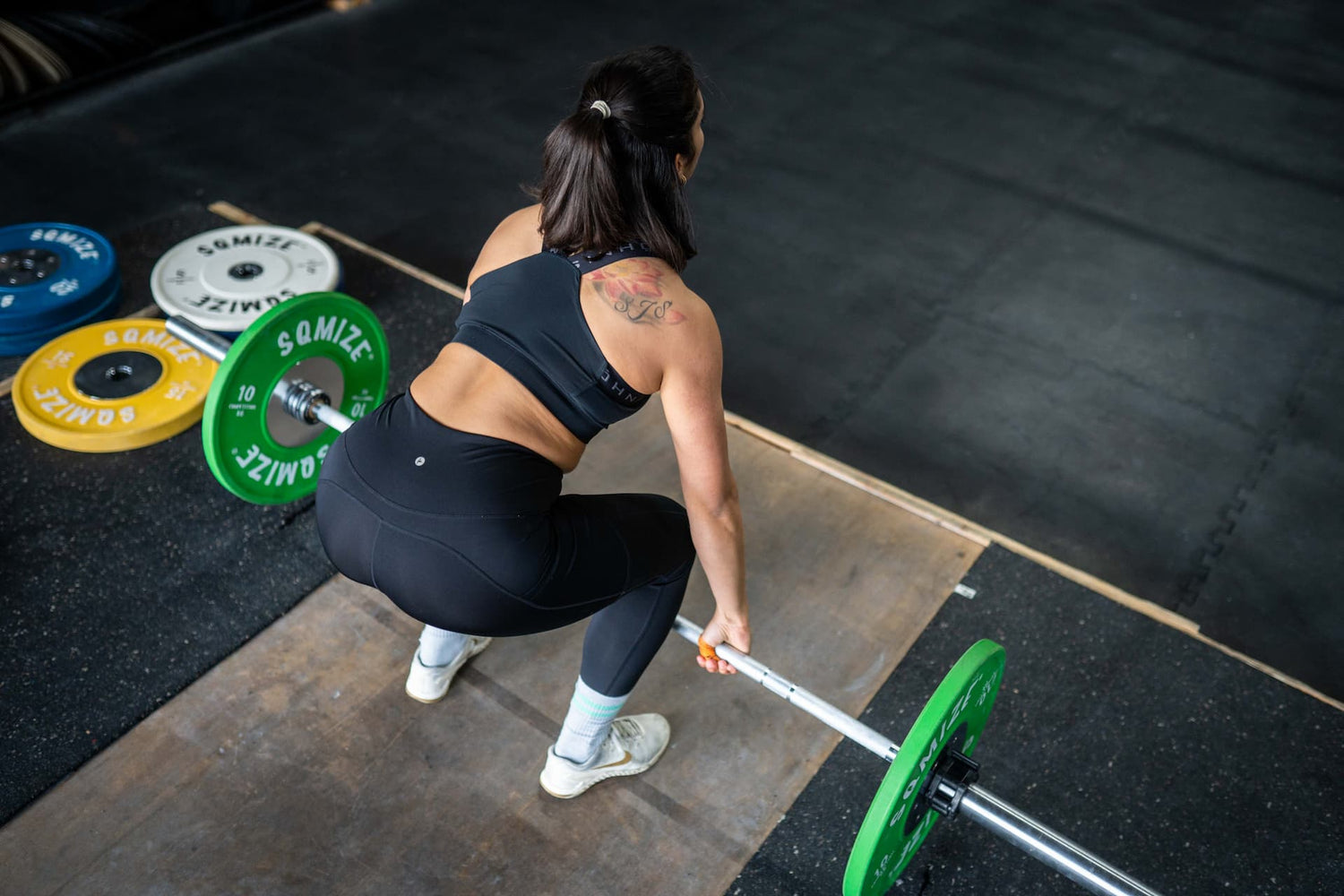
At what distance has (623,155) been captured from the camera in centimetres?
125

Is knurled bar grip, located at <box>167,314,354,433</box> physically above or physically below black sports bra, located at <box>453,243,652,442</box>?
below

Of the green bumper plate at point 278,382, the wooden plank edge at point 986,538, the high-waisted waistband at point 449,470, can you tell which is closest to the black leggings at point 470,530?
the high-waisted waistband at point 449,470

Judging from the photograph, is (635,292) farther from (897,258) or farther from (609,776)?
(897,258)

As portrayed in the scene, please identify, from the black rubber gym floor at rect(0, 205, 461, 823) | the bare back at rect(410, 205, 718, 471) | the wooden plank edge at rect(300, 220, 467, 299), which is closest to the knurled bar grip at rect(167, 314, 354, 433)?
the black rubber gym floor at rect(0, 205, 461, 823)

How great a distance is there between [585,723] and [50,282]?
1.79 metres

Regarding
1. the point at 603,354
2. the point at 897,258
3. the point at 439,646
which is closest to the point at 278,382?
the point at 439,646

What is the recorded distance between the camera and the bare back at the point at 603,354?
50.0 inches

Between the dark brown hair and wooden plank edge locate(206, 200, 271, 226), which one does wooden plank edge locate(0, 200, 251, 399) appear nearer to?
wooden plank edge locate(206, 200, 271, 226)

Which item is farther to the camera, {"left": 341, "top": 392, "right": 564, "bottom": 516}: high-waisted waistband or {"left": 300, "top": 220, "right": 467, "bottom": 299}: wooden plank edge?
{"left": 300, "top": 220, "right": 467, "bottom": 299}: wooden plank edge

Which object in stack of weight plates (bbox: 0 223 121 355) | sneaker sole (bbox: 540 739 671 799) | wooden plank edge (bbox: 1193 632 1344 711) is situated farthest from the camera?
stack of weight plates (bbox: 0 223 121 355)

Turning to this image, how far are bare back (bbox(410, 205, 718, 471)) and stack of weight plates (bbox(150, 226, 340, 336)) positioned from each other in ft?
4.26

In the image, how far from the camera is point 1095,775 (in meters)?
1.82

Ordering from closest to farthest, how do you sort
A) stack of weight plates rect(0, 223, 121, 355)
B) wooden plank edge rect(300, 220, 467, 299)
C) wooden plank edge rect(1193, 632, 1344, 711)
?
wooden plank edge rect(1193, 632, 1344, 711) → stack of weight plates rect(0, 223, 121, 355) → wooden plank edge rect(300, 220, 467, 299)

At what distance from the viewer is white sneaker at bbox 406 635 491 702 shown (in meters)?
1.82
